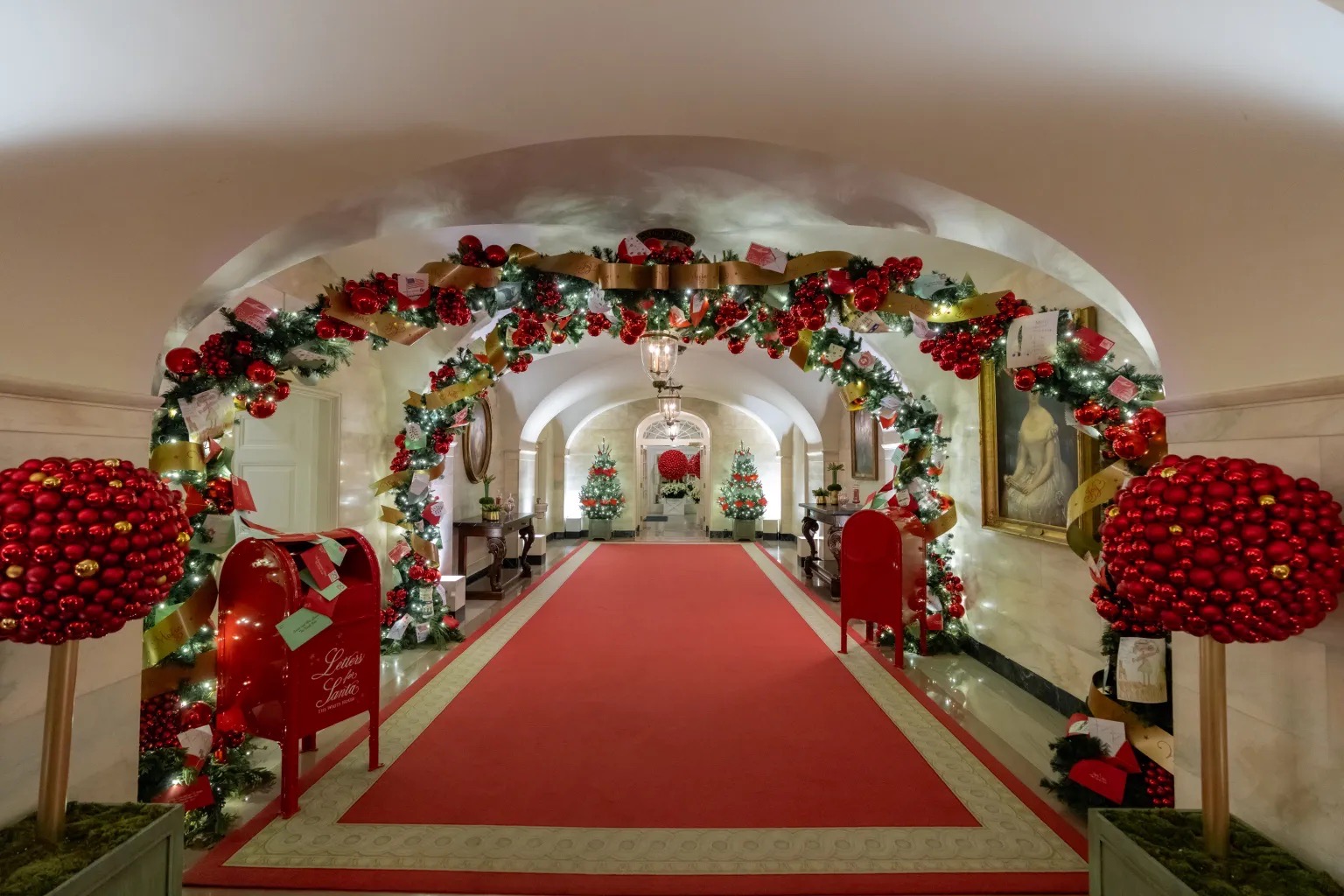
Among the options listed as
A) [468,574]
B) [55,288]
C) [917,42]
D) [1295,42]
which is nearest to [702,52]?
[917,42]

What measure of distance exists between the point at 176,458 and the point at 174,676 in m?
0.94

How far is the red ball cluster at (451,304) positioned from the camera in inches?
118

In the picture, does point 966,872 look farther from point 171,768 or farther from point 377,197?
point 377,197

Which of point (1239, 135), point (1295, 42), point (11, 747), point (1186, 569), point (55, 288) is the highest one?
point (1295, 42)

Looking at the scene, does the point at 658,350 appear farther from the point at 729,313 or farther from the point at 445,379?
the point at 445,379

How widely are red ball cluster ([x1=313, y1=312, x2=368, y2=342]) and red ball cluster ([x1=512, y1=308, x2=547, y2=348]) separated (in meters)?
0.94

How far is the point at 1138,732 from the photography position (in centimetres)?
227

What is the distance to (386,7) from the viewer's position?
1.52 m

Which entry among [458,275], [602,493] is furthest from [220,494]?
[602,493]

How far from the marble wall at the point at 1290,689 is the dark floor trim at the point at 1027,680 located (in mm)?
1437

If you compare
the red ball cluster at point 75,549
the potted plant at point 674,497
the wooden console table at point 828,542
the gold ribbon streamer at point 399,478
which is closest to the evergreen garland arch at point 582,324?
the red ball cluster at point 75,549

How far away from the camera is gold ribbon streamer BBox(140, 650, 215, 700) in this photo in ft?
7.61

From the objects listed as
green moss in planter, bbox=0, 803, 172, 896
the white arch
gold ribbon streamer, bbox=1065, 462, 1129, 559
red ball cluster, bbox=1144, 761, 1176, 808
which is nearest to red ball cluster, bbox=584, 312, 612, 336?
gold ribbon streamer, bbox=1065, 462, 1129, 559

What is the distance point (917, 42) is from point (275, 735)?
11.4 ft
